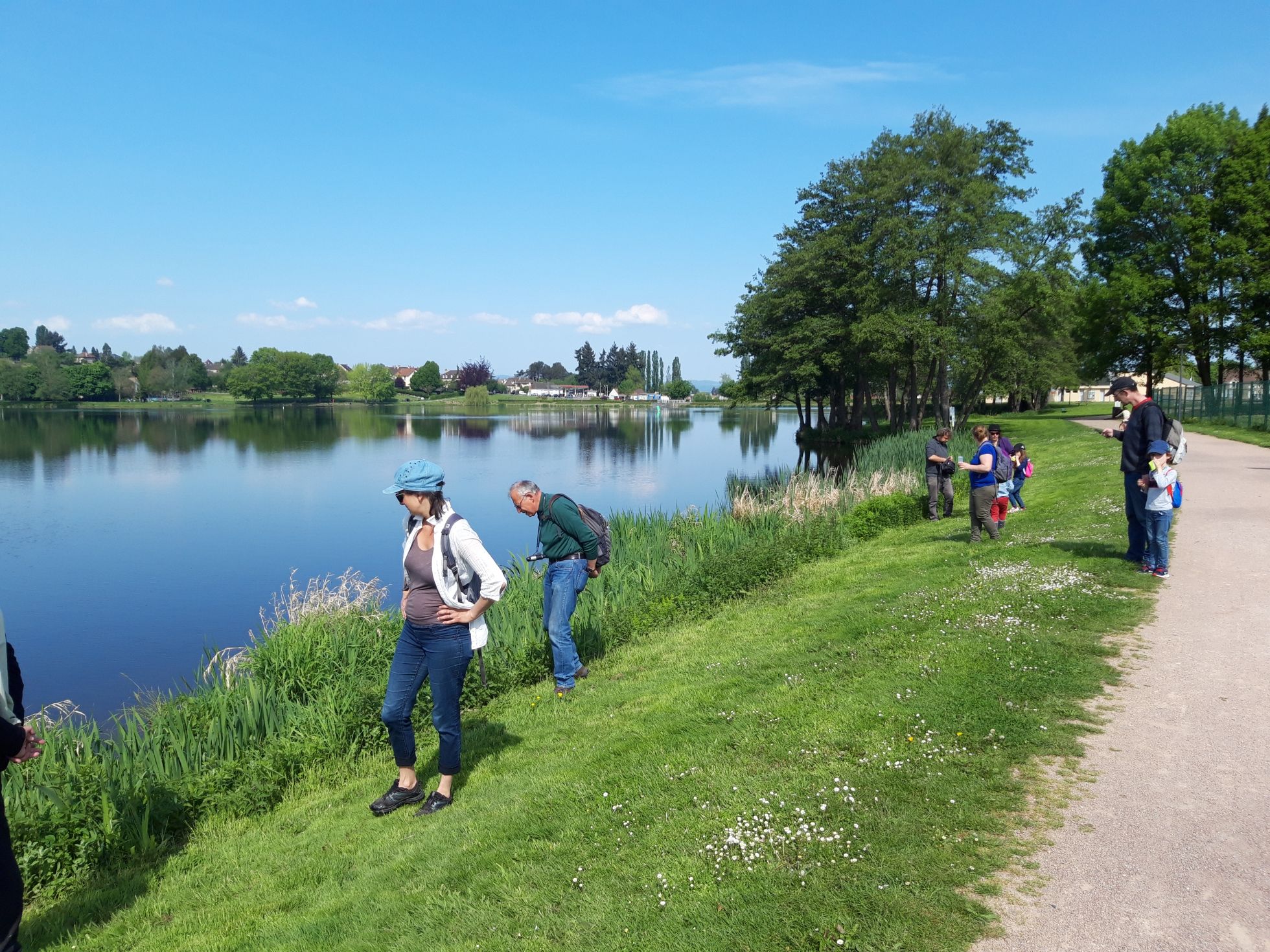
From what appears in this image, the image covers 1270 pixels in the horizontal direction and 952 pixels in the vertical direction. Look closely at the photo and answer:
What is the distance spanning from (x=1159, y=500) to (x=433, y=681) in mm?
7390

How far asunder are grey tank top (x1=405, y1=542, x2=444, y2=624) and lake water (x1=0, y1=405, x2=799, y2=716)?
8303mm

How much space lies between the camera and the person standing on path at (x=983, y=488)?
1141cm

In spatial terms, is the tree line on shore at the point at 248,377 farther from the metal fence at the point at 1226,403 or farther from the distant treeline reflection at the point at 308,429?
the metal fence at the point at 1226,403

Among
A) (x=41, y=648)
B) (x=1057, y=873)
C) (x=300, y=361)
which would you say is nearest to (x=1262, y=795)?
(x=1057, y=873)

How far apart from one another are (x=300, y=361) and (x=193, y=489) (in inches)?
4954

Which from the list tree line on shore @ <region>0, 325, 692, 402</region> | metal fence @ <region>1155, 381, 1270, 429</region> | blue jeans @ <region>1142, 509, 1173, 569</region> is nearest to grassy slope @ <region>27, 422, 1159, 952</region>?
blue jeans @ <region>1142, 509, 1173, 569</region>

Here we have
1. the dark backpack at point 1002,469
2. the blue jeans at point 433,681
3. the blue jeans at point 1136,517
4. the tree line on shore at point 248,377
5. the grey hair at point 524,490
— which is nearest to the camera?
the blue jeans at point 433,681

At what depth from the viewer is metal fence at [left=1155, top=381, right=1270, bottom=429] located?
96.3 ft

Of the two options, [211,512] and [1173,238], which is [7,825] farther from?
[1173,238]

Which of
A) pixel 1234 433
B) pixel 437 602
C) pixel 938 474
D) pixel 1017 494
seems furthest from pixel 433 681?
pixel 1234 433

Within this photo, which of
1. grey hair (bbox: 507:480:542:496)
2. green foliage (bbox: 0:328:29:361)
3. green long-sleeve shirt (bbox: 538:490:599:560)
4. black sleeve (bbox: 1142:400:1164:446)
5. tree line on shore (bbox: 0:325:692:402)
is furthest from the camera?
green foliage (bbox: 0:328:29:361)

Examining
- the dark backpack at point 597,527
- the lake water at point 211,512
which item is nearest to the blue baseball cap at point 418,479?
the dark backpack at point 597,527

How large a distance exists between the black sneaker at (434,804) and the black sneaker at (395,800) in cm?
15

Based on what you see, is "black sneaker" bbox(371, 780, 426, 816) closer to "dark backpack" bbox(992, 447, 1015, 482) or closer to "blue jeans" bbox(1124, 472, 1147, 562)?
"blue jeans" bbox(1124, 472, 1147, 562)
